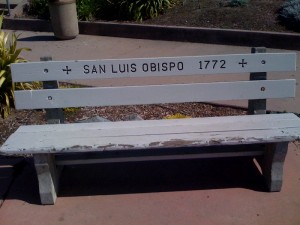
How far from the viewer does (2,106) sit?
212 inches

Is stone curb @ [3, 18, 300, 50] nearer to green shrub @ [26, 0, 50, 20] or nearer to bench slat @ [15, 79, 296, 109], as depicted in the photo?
green shrub @ [26, 0, 50, 20]

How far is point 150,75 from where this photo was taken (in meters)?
3.97

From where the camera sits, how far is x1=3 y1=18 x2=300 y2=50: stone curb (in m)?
7.81

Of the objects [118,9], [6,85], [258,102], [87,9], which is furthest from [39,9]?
[258,102]

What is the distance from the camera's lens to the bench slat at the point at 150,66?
3953 millimetres

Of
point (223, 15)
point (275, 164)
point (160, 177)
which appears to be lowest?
point (160, 177)

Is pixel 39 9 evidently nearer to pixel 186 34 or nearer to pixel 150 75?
pixel 186 34

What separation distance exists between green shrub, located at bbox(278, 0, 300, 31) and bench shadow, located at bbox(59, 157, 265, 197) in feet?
14.5

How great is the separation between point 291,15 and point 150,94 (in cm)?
503

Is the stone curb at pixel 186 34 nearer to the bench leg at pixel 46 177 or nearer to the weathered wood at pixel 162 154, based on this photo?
the weathered wood at pixel 162 154

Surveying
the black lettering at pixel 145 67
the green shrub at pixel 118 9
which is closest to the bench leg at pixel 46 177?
the black lettering at pixel 145 67

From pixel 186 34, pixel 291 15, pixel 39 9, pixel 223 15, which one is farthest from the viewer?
pixel 39 9

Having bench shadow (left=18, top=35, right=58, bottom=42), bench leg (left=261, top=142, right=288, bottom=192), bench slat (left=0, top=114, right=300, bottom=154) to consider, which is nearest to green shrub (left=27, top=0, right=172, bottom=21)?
bench shadow (left=18, top=35, right=58, bottom=42)

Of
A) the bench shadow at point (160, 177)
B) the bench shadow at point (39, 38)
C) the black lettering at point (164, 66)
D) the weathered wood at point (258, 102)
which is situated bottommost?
the bench shadow at point (160, 177)
